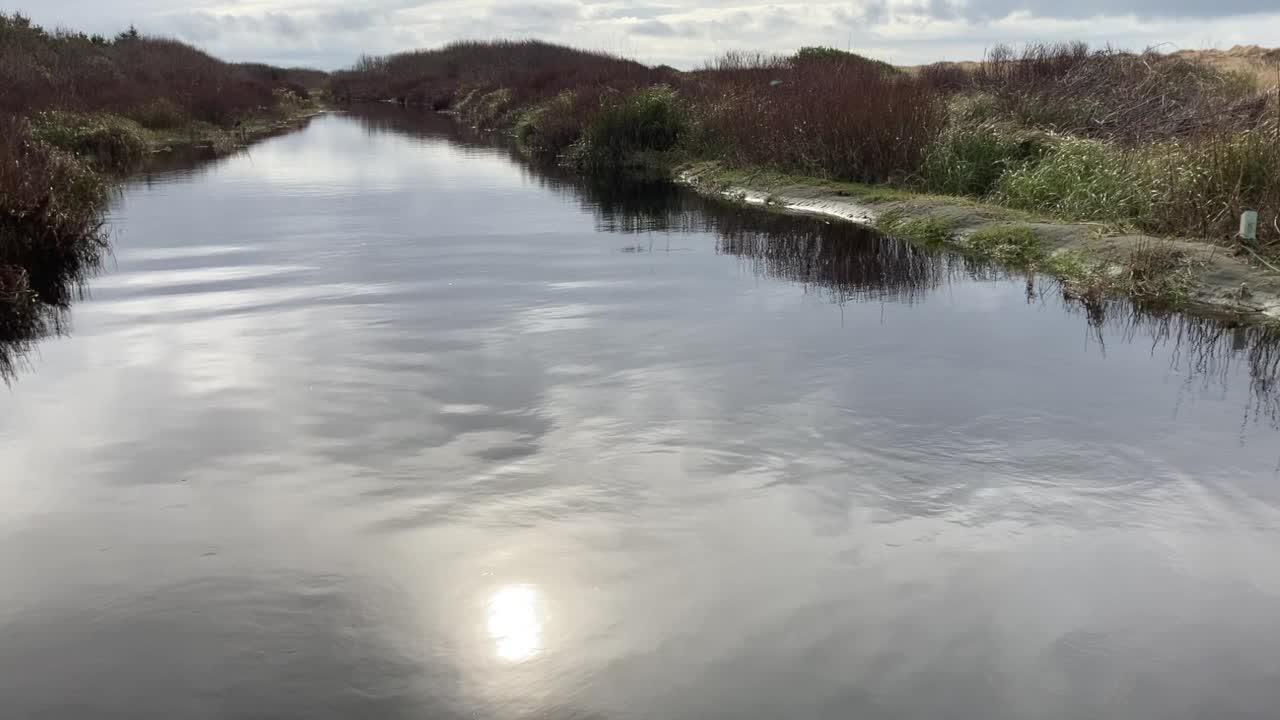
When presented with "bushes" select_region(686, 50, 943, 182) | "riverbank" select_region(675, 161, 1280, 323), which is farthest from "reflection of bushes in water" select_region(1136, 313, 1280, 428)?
"bushes" select_region(686, 50, 943, 182)

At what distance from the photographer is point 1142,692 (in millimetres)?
4641

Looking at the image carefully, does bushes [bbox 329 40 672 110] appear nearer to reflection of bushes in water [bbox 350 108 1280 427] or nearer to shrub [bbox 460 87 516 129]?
shrub [bbox 460 87 516 129]

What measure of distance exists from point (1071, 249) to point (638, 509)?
9579mm

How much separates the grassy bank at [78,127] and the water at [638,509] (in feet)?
6.60

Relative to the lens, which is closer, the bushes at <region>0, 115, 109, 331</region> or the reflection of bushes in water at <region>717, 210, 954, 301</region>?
the bushes at <region>0, 115, 109, 331</region>

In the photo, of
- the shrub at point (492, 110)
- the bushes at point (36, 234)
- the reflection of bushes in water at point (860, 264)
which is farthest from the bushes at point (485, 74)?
the bushes at point (36, 234)

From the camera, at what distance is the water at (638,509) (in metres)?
4.78

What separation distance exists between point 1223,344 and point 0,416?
1090 centimetres

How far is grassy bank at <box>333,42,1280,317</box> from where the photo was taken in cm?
1266

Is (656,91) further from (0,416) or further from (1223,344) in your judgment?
(0,416)

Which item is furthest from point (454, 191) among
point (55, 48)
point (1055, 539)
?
point (55, 48)

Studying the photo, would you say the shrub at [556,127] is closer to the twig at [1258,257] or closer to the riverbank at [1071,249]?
the riverbank at [1071,249]

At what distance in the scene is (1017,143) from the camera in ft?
60.7

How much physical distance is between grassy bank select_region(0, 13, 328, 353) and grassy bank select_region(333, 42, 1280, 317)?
12110 millimetres
